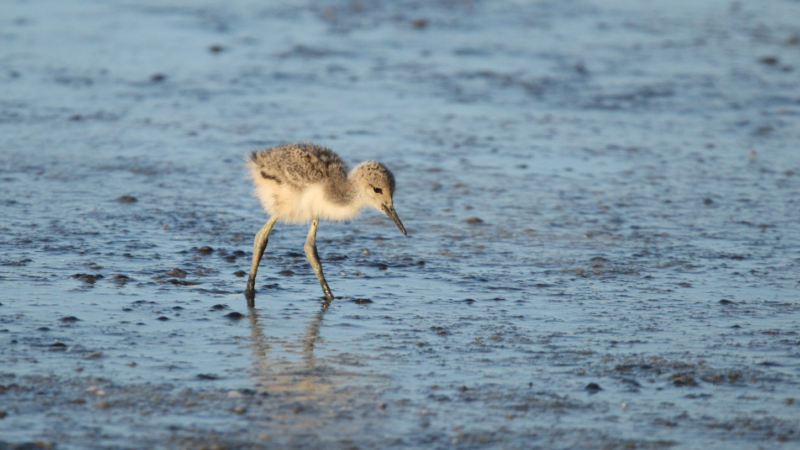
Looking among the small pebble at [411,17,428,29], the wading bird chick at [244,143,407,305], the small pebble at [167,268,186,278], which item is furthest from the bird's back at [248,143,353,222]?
the small pebble at [411,17,428,29]

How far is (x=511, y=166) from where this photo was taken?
8516 millimetres

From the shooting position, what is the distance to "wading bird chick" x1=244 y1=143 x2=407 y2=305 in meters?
5.72

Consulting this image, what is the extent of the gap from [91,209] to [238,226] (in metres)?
1.04

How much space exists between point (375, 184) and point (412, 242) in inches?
42.8

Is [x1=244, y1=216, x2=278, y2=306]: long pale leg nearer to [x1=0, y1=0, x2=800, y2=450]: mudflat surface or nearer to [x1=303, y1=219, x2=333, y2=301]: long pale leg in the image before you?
[x1=0, y1=0, x2=800, y2=450]: mudflat surface

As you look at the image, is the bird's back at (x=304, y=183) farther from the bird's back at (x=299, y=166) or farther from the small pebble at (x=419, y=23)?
the small pebble at (x=419, y=23)

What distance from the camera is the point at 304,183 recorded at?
5.72 meters

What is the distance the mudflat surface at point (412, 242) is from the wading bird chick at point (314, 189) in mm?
320

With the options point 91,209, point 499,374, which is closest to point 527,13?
point 91,209

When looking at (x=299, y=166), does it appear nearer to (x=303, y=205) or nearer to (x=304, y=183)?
(x=304, y=183)

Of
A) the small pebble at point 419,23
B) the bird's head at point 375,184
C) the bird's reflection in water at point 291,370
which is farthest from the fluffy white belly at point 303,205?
the small pebble at point 419,23

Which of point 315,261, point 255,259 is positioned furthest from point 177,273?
point 315,261

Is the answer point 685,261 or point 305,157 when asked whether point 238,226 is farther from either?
point 685,261

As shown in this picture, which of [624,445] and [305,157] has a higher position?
[305,157]
